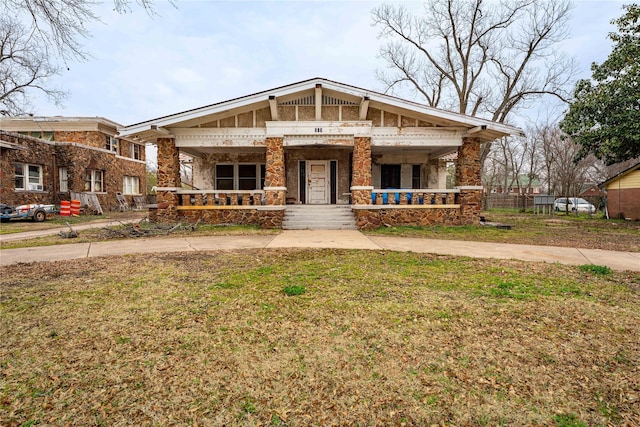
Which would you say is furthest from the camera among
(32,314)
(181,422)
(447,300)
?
(447,300)

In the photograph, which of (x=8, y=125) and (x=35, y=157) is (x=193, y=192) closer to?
(x=35, y=157)

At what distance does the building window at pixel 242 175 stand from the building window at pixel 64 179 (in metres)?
11.2

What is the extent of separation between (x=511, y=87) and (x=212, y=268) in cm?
2488

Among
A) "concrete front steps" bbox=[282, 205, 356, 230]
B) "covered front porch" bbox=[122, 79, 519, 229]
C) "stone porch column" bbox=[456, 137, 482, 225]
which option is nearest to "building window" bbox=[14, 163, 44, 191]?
"covered front porch" bbox=[122, 79, 519, 229]

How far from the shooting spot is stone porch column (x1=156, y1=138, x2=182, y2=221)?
12.6m

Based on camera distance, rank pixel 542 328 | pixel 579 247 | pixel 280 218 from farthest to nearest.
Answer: pixel 280 218 → pixel 579 247 → pixel 542 328

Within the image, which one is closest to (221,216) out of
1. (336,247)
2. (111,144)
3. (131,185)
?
(336,247)

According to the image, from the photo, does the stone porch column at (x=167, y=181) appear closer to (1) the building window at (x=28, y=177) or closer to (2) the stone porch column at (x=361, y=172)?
(2) the stone porch column at (x=361, y=172)

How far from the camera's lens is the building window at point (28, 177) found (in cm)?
1719

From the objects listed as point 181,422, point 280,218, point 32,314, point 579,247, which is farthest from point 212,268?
point 579,247

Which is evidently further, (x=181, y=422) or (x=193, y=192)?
(x=193, y=192)

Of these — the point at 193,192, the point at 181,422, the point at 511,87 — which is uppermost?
the point at 511,87

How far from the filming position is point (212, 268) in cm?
552

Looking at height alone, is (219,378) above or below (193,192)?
below
